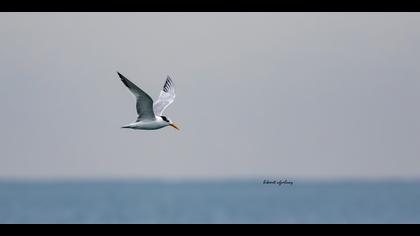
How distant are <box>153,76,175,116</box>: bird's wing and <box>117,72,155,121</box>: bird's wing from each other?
1.23m

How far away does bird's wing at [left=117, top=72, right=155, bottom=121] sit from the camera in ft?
64.6

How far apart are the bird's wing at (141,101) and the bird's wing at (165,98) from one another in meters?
1.23

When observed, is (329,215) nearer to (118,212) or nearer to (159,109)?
(118,212)

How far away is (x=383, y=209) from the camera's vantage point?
5550cm

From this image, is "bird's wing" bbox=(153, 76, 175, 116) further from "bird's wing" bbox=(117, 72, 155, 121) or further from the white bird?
"bird's wing" bbox=(117, 72, 155, 121)

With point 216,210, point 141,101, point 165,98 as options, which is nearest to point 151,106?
point 141,101

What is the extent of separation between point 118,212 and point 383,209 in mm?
15793

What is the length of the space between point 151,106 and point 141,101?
318mm

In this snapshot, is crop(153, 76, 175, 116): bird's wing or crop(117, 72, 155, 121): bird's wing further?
crop(153, 76, 175, 116): bird's wing

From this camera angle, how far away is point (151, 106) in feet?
67.9

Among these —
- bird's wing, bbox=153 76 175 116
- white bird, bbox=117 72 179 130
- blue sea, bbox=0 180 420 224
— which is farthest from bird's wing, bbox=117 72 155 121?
blue sea, bbox=0 180 420 224

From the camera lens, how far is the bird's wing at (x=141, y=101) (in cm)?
1969
